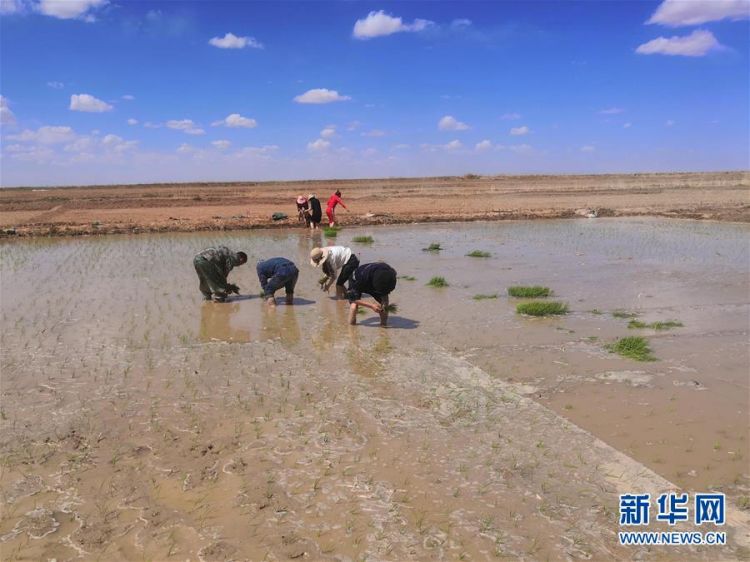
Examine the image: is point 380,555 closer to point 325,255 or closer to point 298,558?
point 298,558

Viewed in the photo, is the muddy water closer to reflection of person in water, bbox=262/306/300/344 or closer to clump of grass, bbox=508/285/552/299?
reflection of person in water, bbox=262/306/300/344

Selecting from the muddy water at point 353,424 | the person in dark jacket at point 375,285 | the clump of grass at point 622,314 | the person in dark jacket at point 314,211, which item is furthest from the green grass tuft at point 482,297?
the person in dark jacket at point 314,211

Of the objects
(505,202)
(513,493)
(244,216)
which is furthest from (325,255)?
(505,202)

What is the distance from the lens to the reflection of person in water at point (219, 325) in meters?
7.28

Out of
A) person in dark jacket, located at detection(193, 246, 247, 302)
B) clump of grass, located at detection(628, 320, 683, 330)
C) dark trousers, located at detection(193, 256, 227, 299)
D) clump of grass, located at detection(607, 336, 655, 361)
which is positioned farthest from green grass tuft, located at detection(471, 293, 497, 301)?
dark trousers, located at detection(193, 256, 227, 299)

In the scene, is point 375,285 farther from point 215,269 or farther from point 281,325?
point 215,269

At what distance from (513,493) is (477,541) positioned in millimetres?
575

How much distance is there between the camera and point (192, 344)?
695cm

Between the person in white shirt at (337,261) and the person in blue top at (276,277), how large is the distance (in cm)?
41

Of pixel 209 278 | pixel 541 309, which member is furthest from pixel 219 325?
pixel 541 309

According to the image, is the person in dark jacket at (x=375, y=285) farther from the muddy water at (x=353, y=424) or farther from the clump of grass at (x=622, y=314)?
the clump of grass at (x=622, y=314)

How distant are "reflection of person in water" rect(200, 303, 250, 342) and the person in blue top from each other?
56cm

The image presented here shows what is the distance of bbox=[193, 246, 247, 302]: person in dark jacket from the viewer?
8.98 m

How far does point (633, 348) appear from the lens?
6.52m
